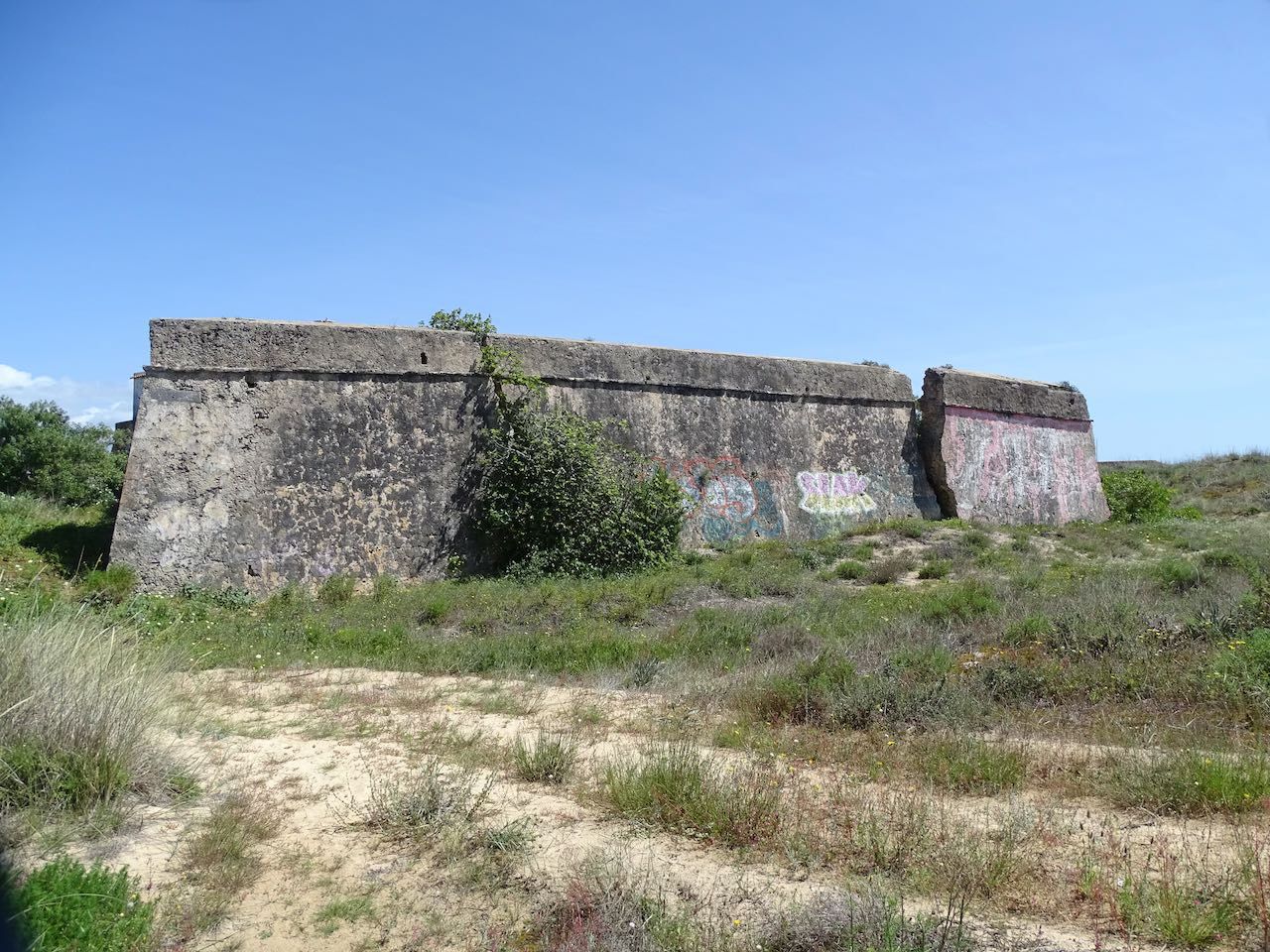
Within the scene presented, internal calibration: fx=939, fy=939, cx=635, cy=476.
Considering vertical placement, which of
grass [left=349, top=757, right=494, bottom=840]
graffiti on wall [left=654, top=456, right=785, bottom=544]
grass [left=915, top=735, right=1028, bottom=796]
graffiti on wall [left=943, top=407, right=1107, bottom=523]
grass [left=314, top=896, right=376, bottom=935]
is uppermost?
graffiti on wall [left=943, top=407, right=1107, bottom=523]

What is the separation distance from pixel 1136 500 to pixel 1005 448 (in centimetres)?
324

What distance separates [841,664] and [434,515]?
20.5 ft

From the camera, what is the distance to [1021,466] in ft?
50.3

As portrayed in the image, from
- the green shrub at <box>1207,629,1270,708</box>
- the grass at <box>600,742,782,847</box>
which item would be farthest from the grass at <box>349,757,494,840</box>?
the green shrub at <box>1207,629,1270,708</box>

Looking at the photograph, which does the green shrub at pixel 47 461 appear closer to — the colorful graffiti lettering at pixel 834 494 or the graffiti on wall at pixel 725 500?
the graffiti on wall at pixel 725 500

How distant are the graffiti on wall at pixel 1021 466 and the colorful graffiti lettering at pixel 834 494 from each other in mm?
1558

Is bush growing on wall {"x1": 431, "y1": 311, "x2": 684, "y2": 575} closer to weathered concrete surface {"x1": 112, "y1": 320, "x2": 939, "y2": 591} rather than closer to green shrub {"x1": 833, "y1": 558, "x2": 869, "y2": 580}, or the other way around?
weathered concrete surface {"x1": 112, "y1": 320, "x2": 939, "y2": 591}

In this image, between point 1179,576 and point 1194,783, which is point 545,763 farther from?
point 1179,576

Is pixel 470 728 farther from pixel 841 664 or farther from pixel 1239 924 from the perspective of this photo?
pixel 1239 924

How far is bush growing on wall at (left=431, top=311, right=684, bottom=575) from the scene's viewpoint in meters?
10.8

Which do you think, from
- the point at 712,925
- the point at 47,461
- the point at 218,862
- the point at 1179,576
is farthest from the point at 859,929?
the point at 47,461

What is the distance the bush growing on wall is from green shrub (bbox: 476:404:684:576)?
11 mm

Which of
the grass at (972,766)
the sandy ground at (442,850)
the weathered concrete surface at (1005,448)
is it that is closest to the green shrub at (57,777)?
the sandy ground at (442,850)

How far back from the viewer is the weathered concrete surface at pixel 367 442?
9523 mm
